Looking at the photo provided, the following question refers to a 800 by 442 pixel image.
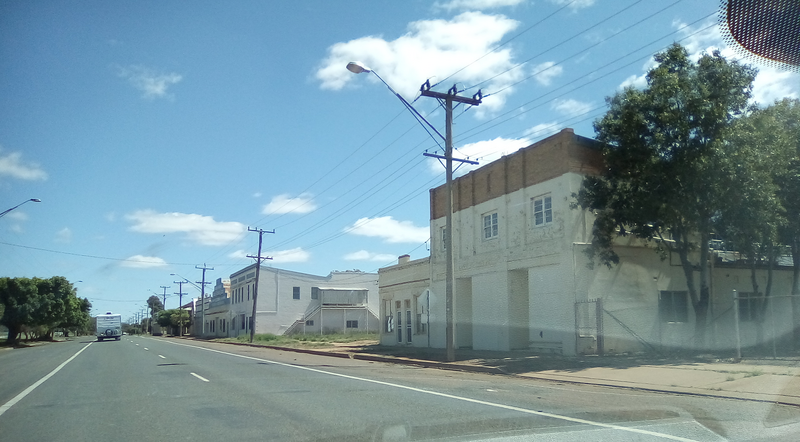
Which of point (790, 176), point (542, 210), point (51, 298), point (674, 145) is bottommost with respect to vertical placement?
point (51, 298)

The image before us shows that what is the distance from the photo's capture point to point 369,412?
10.0m

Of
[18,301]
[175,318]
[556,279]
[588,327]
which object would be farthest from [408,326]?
[175,318]

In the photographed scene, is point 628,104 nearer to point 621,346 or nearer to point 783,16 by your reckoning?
point 621,346

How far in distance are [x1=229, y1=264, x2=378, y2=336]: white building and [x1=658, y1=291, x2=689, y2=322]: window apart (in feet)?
132

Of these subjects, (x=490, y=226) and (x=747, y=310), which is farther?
(x=490, y=226)

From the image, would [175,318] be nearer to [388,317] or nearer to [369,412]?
[388,317]

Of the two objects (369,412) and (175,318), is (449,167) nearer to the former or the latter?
(369,412)

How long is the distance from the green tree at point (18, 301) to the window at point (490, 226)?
141ft

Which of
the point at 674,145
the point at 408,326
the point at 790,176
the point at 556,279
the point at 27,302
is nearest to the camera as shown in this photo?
the point at 674,145

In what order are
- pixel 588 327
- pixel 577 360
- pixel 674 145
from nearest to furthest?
pixel 674 145 < pixel 577 360 < pixel 588 327

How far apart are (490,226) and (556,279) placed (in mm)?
5175

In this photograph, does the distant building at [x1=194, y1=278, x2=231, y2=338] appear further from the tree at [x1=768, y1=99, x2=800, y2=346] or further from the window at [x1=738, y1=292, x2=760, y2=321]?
the tree at [x1=768, y1=99, x2=800, y2=346]

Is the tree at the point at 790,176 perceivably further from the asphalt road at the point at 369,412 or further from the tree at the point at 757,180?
the asphalt road at the point at 369,412

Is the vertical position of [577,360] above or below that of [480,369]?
above
